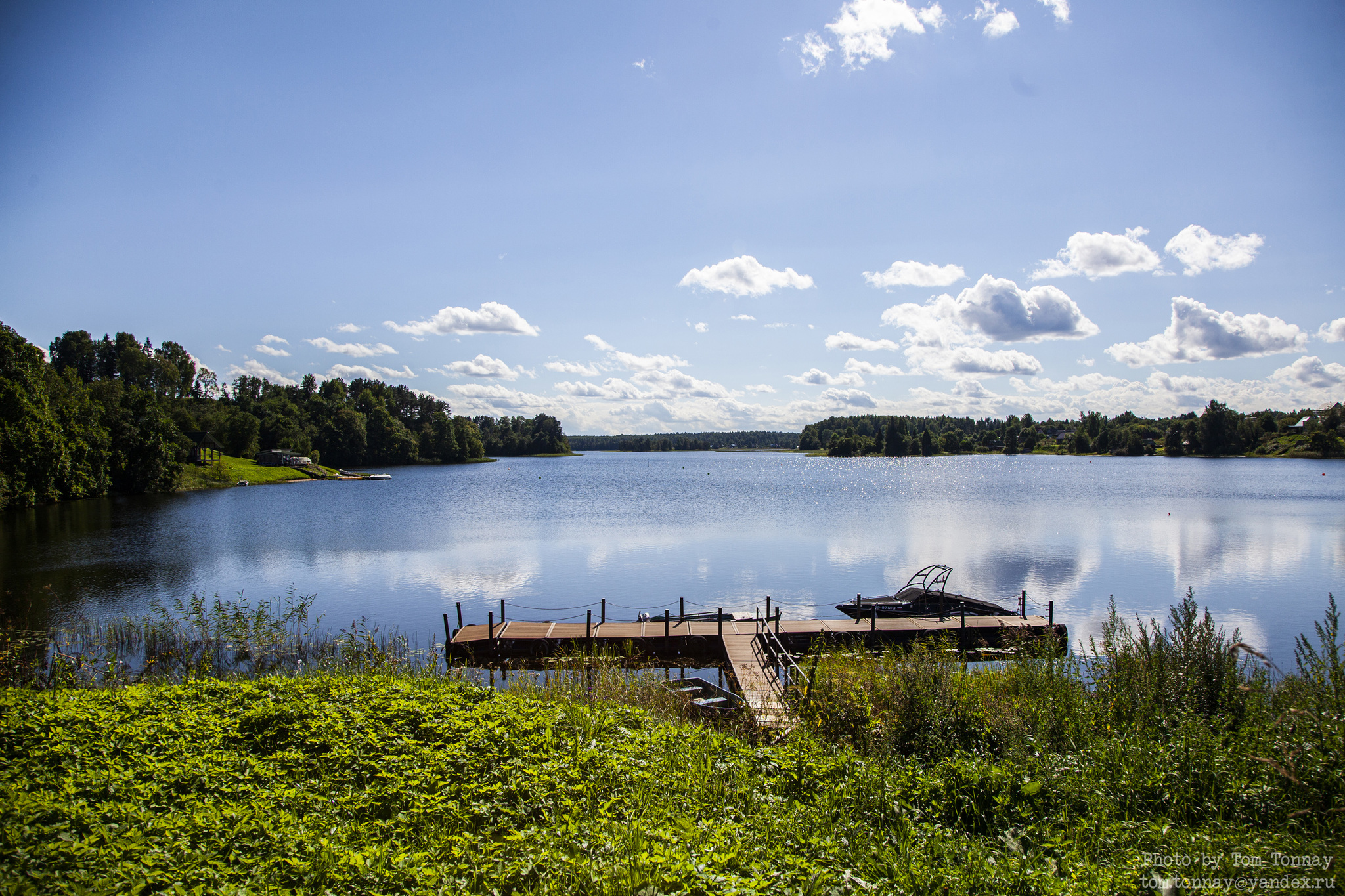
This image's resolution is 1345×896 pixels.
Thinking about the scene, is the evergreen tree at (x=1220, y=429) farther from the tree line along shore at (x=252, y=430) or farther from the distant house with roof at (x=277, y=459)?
the distant house with roof at (x=277, y=459)

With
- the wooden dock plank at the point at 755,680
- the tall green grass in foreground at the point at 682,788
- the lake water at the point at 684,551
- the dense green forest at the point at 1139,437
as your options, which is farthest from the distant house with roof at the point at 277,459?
the dense green forest at the point at 1139,437

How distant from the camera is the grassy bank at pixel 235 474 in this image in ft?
250

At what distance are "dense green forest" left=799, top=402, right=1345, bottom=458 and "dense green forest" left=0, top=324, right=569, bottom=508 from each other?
354ft

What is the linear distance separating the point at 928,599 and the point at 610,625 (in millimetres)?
11590

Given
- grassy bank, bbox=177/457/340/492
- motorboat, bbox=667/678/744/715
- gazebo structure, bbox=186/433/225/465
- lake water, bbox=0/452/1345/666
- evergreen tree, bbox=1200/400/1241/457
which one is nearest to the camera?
motorboat, bbox=667/678/744/715

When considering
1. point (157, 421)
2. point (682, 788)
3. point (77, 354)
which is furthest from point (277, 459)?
point (682, 788)

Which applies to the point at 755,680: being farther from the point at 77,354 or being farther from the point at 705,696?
the point at 77,354

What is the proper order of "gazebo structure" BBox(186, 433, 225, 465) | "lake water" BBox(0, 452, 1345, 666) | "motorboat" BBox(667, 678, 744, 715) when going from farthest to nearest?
"gazebo structure" BBox(186, 433, 225, 465) < "lake water" BBox(0, 452, 1345, 666) < "motorboat" BBox(667, 678, 744, 715)

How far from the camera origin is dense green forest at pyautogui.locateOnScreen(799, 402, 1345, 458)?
428ft

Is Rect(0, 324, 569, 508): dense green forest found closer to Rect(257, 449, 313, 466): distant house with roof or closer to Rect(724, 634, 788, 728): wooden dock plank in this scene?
Rect(257, 449, 313, 466): distant house with roof

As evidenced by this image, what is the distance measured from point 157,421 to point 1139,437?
611 ft

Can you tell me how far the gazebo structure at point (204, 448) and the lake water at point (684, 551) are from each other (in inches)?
853

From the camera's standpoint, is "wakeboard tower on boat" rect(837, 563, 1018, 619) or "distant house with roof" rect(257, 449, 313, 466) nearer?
"wakeboard tower on boat" rect(837, 563, 1018, 619)

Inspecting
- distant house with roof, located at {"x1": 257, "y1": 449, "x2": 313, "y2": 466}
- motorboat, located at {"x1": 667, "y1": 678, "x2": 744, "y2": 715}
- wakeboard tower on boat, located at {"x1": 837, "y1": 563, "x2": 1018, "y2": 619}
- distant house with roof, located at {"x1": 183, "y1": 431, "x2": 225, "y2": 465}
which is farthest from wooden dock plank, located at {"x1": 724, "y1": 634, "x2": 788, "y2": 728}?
distant house with roof, located at {"x1": 257, "y1": 449, "x2": 313, "y2": 466}
